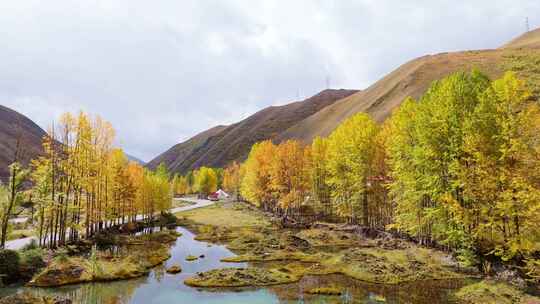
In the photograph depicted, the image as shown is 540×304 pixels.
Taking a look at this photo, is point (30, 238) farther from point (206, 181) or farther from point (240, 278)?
point (206, 181)

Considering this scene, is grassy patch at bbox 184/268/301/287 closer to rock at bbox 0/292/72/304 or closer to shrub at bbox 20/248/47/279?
rock at bbox 0/292/72/304

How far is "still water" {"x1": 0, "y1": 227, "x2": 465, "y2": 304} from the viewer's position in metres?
28.2

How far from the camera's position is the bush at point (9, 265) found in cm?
3194

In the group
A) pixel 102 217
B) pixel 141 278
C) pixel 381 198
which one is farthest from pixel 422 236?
pixel 102 217

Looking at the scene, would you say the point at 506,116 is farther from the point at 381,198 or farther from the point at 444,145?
the point at 381,198

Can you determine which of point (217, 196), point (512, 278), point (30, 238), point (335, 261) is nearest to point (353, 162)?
point (335, 261)

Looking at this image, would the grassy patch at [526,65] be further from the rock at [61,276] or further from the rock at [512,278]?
the rock at [61,276]

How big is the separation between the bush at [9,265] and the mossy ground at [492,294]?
36417mm

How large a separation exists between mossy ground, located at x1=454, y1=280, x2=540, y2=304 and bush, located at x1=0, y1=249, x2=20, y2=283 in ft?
119

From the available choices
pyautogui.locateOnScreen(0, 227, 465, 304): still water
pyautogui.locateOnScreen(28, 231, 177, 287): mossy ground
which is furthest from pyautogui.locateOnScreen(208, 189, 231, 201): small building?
pyautogui.locateOnScreen(0, 227, 465, 304): still water

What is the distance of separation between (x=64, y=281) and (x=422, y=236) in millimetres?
39979

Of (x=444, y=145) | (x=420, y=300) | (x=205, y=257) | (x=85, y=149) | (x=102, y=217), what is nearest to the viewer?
(x=420, y=300)

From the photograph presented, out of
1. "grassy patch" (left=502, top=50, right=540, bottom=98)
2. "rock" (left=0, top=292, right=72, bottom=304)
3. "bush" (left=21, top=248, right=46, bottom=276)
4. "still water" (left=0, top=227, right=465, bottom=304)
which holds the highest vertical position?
"grassy patch" (left=502, top=50, right=540, bottom=98)

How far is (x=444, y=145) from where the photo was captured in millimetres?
39406
